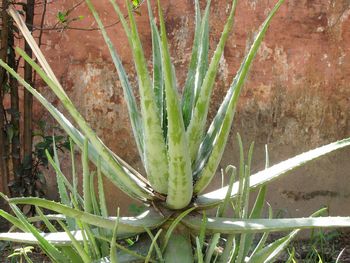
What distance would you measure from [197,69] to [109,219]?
38 centimetres

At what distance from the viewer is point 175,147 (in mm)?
1054

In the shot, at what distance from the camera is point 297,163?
1.19m

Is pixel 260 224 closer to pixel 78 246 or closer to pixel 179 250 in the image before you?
pixel 179 250

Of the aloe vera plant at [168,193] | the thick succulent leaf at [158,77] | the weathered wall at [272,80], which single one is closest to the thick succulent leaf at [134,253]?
the aloe vera plant at [168,193]

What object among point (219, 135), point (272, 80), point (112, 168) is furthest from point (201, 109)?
point (272, 80)

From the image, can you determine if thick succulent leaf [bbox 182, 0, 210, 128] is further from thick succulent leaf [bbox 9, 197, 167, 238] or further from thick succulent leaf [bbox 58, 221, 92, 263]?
thick succulent leaf [bbox 58, 221, 92, 263]

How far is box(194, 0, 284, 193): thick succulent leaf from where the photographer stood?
1.08m

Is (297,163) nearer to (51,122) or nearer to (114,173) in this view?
(114,173)

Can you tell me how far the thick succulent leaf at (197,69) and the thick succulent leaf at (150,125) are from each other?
173 mm

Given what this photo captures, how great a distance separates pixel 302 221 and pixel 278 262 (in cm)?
225

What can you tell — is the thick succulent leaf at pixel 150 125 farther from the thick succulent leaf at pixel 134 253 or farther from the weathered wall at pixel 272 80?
the weathered wall at pixel 272 80

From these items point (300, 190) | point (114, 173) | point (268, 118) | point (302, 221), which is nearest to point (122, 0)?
point (268, 118)

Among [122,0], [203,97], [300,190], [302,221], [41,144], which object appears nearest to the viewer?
[302,221]

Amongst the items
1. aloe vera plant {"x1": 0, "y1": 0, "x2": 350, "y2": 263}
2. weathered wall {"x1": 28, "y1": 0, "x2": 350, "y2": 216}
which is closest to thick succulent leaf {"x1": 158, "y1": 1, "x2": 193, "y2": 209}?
aloe vera plant {"x1": 0, "y1": 0, "x2": 350, "y2": 263}
